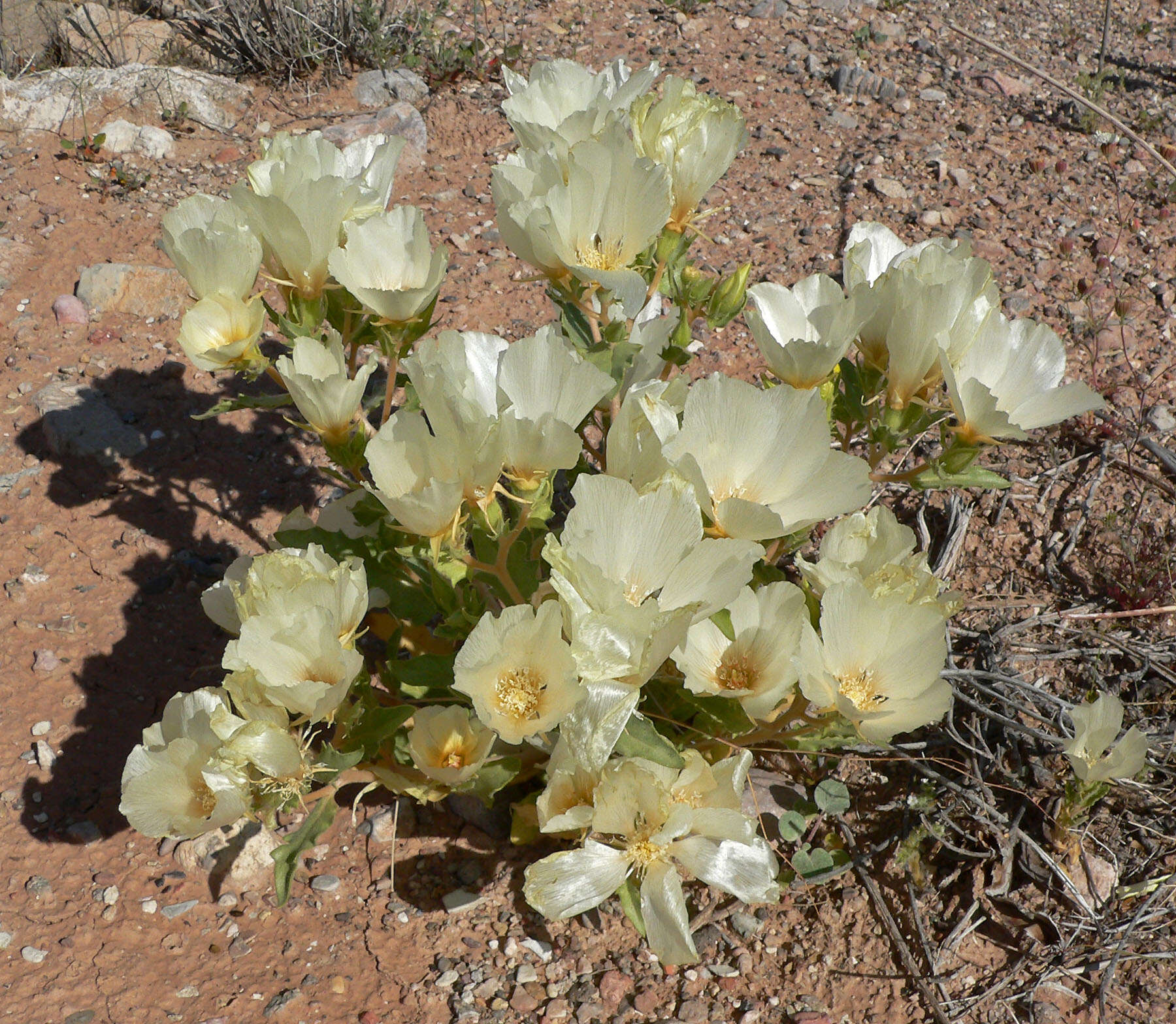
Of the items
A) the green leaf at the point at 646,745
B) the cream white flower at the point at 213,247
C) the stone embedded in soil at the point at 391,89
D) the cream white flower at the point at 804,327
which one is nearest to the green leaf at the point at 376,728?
the green leaf at the point at 646,745

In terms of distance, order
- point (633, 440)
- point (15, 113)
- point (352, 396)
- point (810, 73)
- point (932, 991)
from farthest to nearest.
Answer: point (810, 73) < point (15, 113) < point (932, 991) < point (352, 396) < point (633, 440)

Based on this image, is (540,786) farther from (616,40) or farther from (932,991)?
(616,40)

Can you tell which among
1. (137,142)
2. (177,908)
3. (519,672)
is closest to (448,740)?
(519,672)

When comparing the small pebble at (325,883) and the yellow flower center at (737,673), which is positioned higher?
the yellow flower center at (737,673)

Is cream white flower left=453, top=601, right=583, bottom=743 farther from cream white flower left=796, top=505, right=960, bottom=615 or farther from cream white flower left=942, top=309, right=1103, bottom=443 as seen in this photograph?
cream white flower left=942, top=309, right=1103, bottom=443

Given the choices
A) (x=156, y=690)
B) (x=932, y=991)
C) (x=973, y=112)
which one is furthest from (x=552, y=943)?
(x=973, y=112)

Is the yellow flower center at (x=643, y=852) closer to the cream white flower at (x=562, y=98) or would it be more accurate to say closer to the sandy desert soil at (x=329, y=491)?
the sandy desert soil at (x=329, y=491)

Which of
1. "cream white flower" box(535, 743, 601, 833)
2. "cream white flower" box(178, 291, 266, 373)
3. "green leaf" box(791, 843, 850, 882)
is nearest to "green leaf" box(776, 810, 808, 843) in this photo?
"green leaf" box(791, 843, 850, 882)
